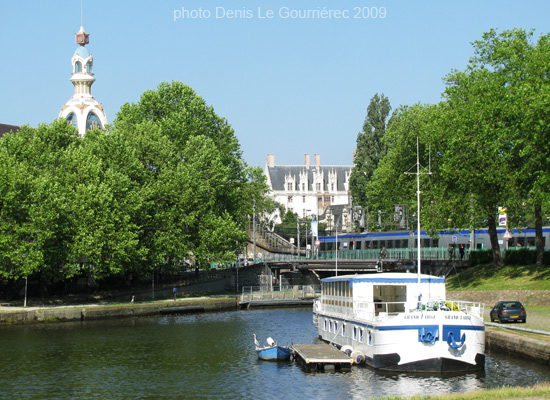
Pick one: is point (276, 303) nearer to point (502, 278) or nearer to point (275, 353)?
point (502, 278)

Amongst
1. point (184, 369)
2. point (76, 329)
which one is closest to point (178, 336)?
point (76, 329)

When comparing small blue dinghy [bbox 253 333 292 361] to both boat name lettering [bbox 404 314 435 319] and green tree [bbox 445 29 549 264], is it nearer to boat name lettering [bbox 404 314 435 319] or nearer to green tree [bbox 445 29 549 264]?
boat name lettering [bbox 404 314 435 319]

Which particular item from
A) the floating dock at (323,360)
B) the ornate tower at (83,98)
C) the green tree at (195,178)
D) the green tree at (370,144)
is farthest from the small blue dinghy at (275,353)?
the ornate tower at (83,98)

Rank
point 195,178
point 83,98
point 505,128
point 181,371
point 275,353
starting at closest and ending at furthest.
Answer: point 181,371 → point 275,353 → point 505,128 → point 195,178 → point 83,98

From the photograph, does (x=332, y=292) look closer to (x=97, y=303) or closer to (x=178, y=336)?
(x=178, y=336)

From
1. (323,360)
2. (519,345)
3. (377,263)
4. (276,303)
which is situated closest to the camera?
(323,360)

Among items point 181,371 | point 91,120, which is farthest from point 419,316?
point 91,120

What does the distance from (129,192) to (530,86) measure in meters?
36.8

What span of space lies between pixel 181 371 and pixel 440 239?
202 feet

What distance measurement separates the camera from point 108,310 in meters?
70.6

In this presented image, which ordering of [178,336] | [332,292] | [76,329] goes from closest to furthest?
[332,292] → [178,336] → [76,329]

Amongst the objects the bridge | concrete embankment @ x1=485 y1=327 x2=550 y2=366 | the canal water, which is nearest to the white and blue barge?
the canal water

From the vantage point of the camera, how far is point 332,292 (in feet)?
169

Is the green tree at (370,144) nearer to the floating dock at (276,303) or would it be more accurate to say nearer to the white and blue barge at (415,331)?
the floating dock at (276,303)
